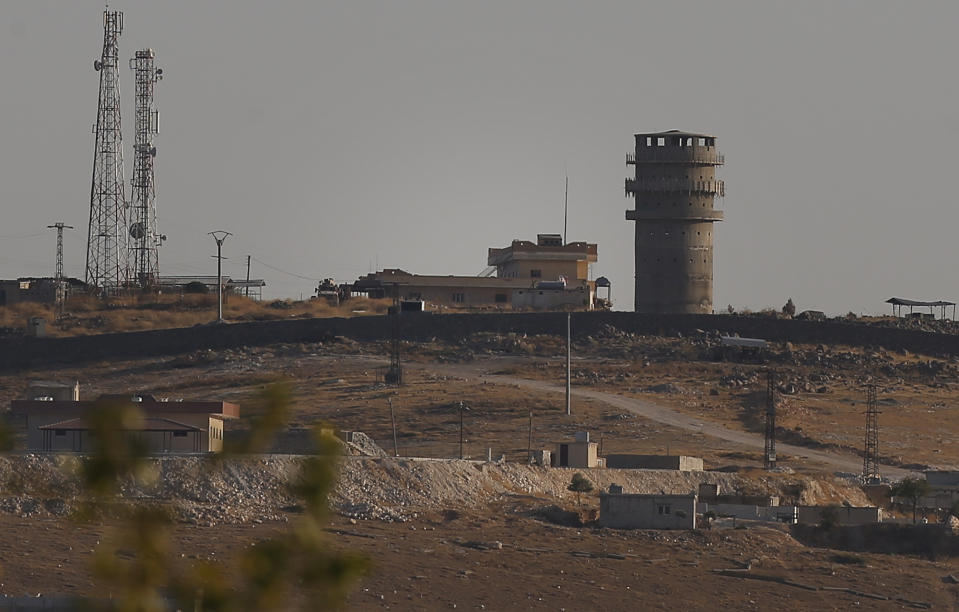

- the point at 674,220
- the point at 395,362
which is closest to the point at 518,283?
the point at 674,220

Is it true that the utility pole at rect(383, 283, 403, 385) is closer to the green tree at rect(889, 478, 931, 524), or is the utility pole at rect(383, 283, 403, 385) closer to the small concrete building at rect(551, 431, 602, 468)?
the small concrete building at rect(551, 431, 602, 468)

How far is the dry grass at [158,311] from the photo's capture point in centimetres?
8300

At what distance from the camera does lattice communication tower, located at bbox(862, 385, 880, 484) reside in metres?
51.8

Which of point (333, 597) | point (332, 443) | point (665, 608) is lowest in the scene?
point (665, 608)

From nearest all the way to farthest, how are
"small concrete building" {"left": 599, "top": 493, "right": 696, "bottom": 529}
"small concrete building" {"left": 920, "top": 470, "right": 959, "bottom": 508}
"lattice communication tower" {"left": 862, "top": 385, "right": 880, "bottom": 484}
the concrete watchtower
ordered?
"small concrete building" {"left": 599, "top": 493, "right": 696, "bottom": 529}
"small concrete building" {"left": 920, "top": 470, "right": 959, "bottom": 508}
"lattice communication tower" {"left": 862, "top": 385, "right": 880, "bottom": 484}
the concrete watchtower

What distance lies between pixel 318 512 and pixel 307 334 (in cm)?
7213

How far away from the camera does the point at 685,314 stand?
78625 millimetres

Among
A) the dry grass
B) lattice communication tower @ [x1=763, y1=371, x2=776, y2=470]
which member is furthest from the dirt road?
the dry grass

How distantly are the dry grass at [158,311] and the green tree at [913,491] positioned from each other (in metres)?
41.1

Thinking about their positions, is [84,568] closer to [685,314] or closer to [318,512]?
[318,512]

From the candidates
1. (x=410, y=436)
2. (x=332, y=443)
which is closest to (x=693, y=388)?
(x=410, y=436)

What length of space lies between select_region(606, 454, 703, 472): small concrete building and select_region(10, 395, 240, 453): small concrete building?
10917mm

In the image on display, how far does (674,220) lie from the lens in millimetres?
81375

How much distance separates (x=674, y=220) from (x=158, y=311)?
80.1 ft
